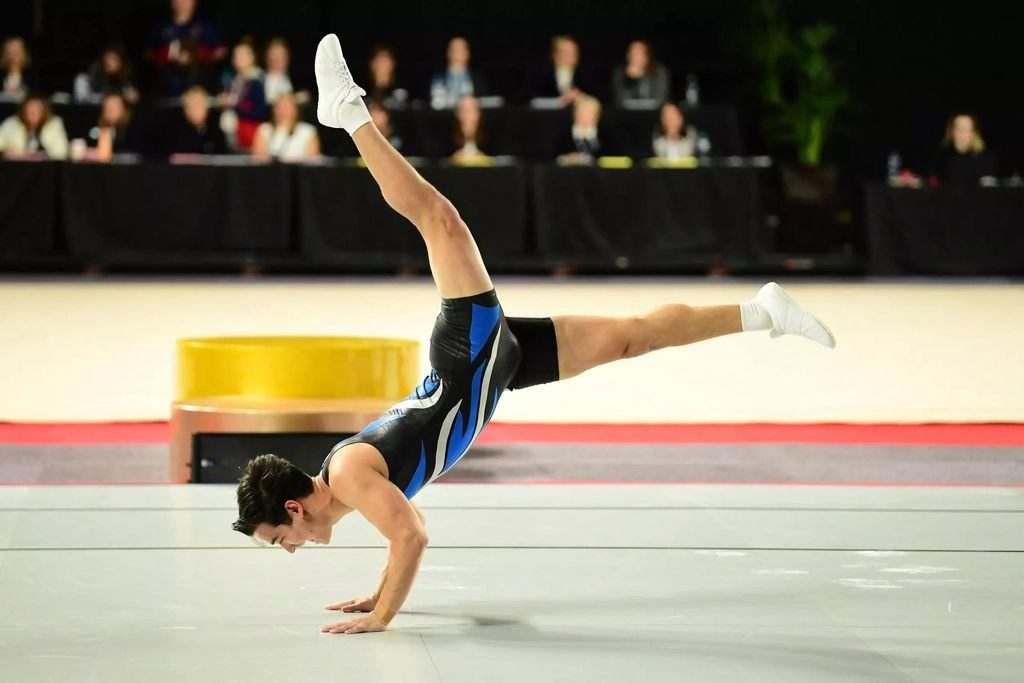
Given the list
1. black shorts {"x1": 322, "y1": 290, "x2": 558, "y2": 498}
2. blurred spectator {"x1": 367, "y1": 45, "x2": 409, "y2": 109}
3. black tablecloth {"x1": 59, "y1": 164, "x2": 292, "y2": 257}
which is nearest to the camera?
black shorts {"x1": 322, "y1": 290, "x2": 558, "y2": 498}

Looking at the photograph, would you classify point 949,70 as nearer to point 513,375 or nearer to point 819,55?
point 819,55

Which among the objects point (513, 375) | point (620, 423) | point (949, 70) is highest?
point (949, 70)

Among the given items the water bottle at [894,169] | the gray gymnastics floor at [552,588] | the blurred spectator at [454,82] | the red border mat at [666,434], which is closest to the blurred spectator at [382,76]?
the blurred spectator at [454,82]

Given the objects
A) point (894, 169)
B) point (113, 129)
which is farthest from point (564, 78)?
point (113, 129)

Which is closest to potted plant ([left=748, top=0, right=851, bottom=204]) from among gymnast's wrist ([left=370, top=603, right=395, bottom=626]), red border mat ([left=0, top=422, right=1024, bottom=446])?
red border mat ([left=0, top=422, right=1024, bottom=446])

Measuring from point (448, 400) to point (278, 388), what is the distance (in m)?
1.52

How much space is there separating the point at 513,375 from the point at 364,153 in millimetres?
775

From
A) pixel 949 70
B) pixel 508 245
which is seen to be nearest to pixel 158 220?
pixel 508 245

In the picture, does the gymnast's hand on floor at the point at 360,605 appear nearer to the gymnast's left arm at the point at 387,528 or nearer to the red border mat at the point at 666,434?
the gymnast's left arm at the point at 387,528

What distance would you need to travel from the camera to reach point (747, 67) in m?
15.3

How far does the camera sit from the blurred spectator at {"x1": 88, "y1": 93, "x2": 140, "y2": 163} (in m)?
12.5

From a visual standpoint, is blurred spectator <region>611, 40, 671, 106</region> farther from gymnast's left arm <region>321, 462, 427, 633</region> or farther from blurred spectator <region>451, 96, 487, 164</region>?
gymnast's left arm <region>321, 462, 427, 633</region>

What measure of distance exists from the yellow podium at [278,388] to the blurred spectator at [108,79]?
27.3 ft

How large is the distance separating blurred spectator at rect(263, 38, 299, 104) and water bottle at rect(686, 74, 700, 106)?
155 inches
